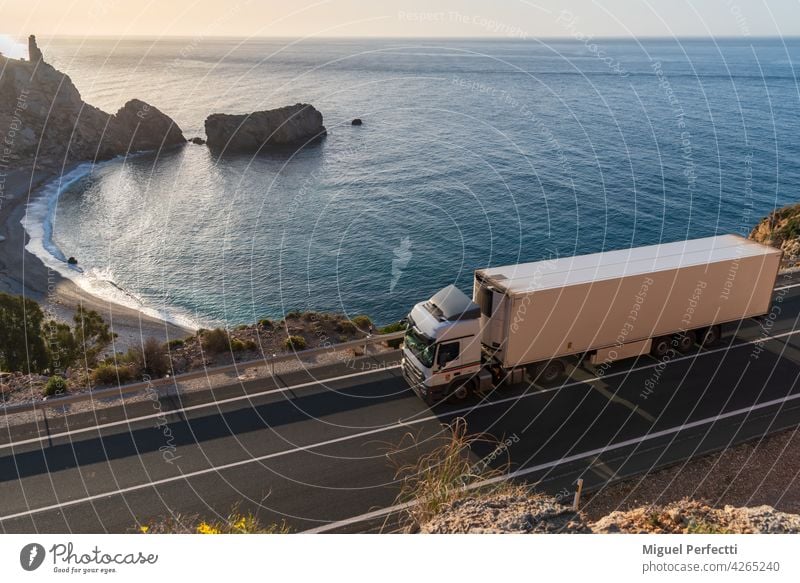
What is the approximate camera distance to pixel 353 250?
66500 millimetres

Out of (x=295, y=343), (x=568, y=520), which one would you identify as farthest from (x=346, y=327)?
(x=568, y=520)

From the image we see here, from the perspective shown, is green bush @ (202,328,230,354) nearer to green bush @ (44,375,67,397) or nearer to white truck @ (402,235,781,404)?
green bush @ (44,375,67,397)

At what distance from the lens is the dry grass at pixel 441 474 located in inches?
492

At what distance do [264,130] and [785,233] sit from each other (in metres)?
96.0

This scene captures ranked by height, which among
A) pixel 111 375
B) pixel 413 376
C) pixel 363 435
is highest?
pixel 413 376

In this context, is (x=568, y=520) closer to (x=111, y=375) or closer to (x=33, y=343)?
(x=111, y=375)

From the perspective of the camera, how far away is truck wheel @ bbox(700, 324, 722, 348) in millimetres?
25672

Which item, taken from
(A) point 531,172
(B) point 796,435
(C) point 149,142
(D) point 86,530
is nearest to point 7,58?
(C) point 149,142

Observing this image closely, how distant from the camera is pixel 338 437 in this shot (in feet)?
67.4

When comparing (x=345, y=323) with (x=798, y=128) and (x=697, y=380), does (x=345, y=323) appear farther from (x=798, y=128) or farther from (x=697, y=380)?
(x=798, y=128)

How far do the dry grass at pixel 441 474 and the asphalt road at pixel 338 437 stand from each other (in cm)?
31

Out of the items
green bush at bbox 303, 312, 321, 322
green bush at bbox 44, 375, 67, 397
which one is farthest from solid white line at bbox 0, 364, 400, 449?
green bush at bbox 303, 312, 321, 322

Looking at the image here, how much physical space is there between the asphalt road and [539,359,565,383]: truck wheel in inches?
24.6
